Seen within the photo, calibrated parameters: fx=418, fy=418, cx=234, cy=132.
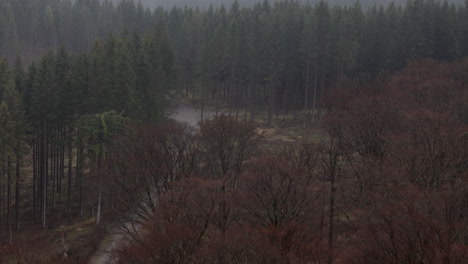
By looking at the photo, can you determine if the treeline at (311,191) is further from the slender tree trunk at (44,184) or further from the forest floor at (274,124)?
the forest floor at (274,124)

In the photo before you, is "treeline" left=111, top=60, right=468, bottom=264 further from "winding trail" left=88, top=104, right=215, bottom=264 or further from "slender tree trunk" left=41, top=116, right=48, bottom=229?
"slender tree trunk" left=41, top=116, right=48, bottom=229

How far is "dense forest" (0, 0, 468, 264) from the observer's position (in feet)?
57.5

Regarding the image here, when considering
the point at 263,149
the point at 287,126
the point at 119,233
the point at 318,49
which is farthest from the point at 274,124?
the point at 119,233

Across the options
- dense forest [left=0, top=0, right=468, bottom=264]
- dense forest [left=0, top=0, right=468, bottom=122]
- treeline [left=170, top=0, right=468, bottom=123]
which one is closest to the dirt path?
dense forest [left=0, top=0, right=468, bottom=122]

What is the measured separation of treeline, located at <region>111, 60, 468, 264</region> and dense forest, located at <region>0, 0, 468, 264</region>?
102mm

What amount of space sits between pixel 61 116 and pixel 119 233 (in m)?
18.4

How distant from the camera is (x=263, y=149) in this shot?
3712 centimetres

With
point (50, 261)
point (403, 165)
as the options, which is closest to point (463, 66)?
point (403, 165)

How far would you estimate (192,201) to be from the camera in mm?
21094

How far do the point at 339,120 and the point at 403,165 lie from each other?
819 centimetres

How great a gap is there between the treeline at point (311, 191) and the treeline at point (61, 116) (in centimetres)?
830

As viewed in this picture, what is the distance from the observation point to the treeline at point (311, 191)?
16.2 meters

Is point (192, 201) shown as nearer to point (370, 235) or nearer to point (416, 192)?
point (370, 235)

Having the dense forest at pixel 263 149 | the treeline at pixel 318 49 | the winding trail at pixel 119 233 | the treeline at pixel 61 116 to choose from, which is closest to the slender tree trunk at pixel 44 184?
the treeline at pixel 61 116
